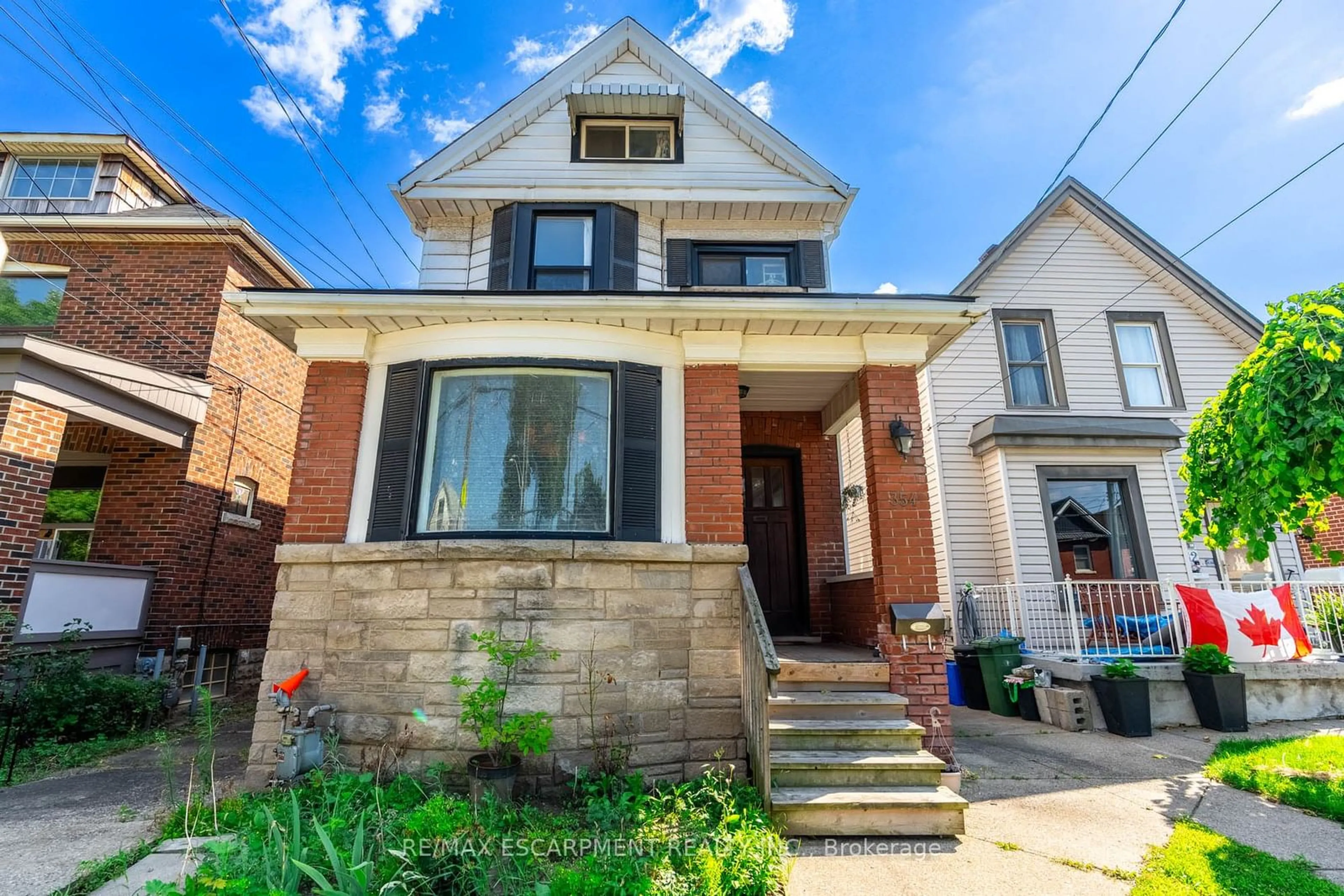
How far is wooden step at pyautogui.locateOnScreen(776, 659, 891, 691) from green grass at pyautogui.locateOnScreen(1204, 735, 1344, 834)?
2842 mm

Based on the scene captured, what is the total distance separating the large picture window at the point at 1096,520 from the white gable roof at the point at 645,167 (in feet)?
18.3

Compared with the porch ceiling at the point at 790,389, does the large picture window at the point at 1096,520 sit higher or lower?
lower

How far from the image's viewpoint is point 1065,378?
32.4 feet

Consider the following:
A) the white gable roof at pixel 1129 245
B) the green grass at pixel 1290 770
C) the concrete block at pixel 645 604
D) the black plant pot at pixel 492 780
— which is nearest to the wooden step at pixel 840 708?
the concrete block at pixel 645 604

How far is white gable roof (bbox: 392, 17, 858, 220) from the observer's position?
24.0ft

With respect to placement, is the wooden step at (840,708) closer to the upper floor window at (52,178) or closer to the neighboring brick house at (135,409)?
the neighboring brick house at (135,409)

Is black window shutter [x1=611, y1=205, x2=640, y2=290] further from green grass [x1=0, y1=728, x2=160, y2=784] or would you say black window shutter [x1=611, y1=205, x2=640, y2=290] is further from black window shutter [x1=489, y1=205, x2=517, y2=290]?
green grass [x1=0, y1=728, x2=160, y2=784]

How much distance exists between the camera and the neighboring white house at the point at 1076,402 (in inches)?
354

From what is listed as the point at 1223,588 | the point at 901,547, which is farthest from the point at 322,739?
the point at 1223,588

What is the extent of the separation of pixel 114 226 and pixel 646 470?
9.75m

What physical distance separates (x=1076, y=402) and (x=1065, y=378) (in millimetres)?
442

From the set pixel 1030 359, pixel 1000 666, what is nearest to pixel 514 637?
pixel 1000 666

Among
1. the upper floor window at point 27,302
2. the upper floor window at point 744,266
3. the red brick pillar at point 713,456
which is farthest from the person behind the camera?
the upper floor window at point 27,302

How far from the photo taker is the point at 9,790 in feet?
15.4
